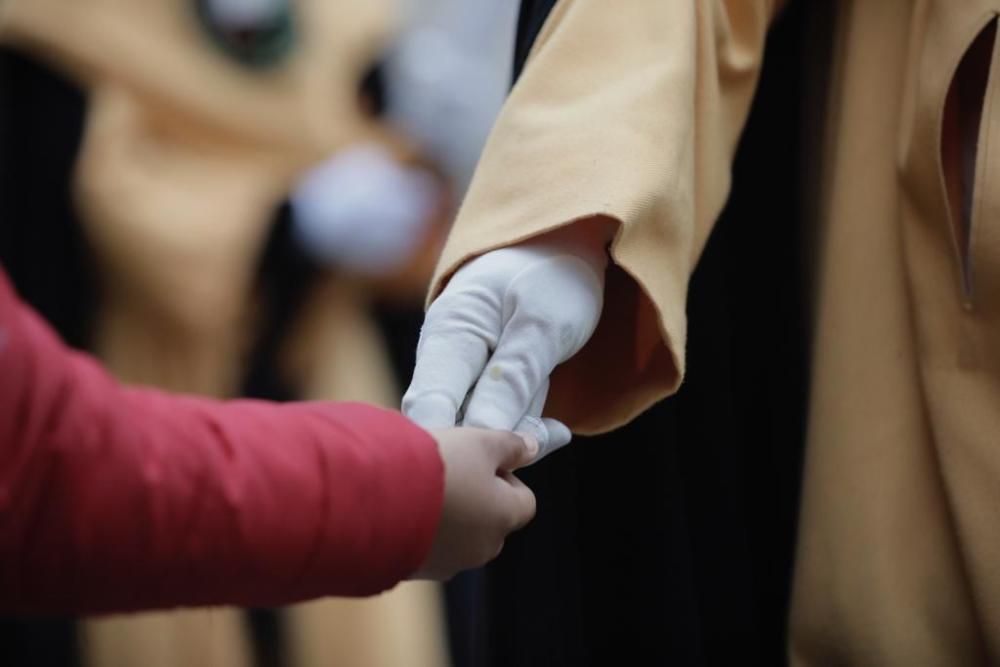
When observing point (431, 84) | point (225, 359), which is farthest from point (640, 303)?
point (431, 84)

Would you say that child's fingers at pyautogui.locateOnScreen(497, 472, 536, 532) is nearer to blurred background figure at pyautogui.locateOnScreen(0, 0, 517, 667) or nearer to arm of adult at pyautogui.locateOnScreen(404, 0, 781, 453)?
arm of adult at pyautogui.locateOnScreen(404, 0, 781, 453)

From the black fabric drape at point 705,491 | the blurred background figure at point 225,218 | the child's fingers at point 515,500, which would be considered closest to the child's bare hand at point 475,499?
the child's fingers at point 515,500

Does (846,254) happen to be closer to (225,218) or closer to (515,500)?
(515,500)

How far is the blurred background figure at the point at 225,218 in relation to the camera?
0.78 m

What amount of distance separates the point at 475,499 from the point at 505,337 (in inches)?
2.5

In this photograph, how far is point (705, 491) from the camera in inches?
20.5

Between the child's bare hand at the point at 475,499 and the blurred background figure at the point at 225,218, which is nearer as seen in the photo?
the child's bare hand at the point at 475,499

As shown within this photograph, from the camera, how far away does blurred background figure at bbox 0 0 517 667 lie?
0.78 metres

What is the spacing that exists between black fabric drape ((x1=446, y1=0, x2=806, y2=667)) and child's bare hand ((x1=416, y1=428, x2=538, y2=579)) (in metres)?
0.12

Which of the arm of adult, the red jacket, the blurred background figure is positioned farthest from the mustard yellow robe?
the blurred background figure

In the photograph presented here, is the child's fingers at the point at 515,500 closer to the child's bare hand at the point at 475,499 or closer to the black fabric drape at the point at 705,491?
the child's bare hand at the point at 475,499

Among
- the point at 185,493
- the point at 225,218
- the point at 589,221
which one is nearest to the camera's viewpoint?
the point at 185,493

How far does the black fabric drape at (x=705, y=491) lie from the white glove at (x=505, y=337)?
3.9 inches

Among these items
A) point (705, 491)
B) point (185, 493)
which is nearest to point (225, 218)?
point (705, 491)
